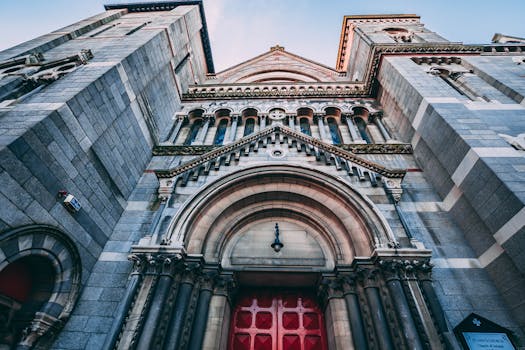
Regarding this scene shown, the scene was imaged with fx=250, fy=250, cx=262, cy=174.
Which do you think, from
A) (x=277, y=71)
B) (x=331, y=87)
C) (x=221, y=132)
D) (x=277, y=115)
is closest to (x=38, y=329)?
(x=221, y=132)

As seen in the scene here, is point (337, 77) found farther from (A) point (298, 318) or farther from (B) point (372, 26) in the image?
(A) point (298, 318)

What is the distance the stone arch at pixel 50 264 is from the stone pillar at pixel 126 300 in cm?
131

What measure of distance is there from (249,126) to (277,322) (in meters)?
8.64

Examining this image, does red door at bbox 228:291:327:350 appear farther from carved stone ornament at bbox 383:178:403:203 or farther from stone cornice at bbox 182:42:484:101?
stone cornice at bbox 182:42:484:101

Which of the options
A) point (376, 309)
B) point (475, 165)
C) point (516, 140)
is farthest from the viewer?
point (516, 140)

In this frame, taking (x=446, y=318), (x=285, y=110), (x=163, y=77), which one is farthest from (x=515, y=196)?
(x=163, y=77)

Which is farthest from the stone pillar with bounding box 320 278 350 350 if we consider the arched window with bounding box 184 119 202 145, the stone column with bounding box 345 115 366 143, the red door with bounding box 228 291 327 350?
the arched window with bounding box 184 119 202 145

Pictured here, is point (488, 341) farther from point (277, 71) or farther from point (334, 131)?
point (277, 71)

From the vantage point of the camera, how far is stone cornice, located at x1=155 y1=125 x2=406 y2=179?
8055mm

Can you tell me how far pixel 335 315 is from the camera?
20.1 feet

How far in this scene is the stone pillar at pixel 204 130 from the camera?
36.8 ft

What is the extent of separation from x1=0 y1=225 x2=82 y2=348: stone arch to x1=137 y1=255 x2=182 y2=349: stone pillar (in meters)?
1.98

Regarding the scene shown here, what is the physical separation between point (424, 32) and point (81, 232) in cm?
2129

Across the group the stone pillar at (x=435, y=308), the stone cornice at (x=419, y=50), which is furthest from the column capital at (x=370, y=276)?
the stone cornice at (x=419, y=50)
